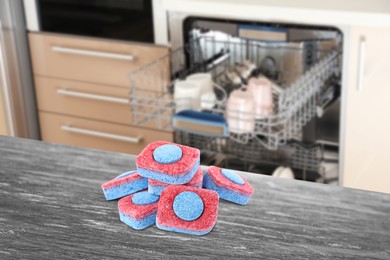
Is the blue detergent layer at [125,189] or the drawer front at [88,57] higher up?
the blue detergent layer at [125,189]

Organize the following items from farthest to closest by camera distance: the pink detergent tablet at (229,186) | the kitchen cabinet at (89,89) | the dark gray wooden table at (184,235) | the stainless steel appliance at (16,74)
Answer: the stainless steel appliance at (16,74) < the kitchen cabinet at (89,89) < the pink detergent tablet at (229,186) < the dark gray wooden table at (184,235)

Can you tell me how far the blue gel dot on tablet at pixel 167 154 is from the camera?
3.04ft

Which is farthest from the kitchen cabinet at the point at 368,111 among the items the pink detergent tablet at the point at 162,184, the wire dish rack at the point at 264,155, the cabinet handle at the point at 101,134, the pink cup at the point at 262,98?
the pink detergent tablet at the point at 162,184

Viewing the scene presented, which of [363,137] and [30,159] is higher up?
[30,159]

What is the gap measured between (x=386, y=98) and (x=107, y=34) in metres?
1.02

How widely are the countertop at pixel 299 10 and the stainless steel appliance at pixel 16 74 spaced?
2.64 feet

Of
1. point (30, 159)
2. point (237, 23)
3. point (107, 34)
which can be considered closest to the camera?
point (30, 159)

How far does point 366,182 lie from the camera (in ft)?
7.21

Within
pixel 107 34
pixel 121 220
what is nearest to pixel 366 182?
pixel 107 34

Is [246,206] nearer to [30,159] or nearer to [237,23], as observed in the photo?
[30,159]

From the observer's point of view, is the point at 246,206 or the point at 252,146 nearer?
the point at 246,206

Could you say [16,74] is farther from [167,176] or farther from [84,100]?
[167,176]

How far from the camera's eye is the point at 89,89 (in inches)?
102

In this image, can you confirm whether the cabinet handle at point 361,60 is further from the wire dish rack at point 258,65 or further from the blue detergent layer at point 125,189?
the blue detergent layer at point 125,189
